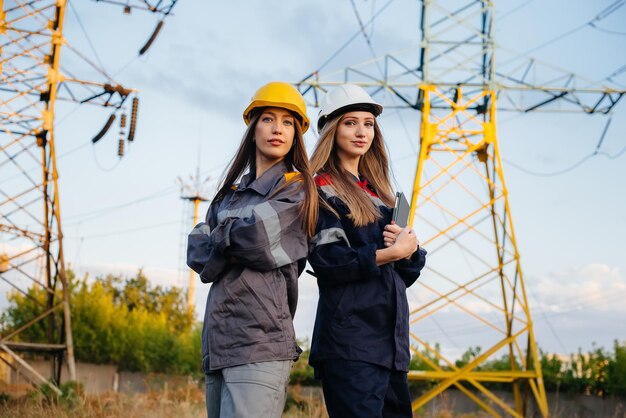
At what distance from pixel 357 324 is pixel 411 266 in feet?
1.13

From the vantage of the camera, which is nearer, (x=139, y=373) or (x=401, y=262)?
(x=401, y=262)

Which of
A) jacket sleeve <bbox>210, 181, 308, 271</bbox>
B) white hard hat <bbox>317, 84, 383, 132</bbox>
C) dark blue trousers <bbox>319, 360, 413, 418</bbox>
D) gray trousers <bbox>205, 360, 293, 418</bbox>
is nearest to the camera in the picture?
gray trousers <bbox>205, 360, 293, 418</bbox>

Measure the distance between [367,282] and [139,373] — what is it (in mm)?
23619

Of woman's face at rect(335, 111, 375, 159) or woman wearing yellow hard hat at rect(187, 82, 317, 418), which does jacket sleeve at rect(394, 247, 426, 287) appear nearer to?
woman wearing yellow hard hat at rect(187, 82, 317, 418)

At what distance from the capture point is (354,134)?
3.40m

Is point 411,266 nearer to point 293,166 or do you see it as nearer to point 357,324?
point 357,324

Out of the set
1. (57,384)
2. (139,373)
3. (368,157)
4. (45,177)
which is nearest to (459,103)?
(45,177)

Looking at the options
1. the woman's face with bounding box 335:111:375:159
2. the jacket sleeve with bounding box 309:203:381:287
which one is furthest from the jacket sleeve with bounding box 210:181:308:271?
the woman's face with bounding box 335:111:375:159

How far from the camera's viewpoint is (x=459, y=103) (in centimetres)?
1195

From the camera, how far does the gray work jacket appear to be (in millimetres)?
2723

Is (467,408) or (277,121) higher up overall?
(277,121)

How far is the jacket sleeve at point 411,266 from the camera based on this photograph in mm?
3156

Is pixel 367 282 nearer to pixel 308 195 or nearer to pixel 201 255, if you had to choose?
pixel 308 195

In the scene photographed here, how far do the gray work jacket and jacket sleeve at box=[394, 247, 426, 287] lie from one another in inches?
16.2
